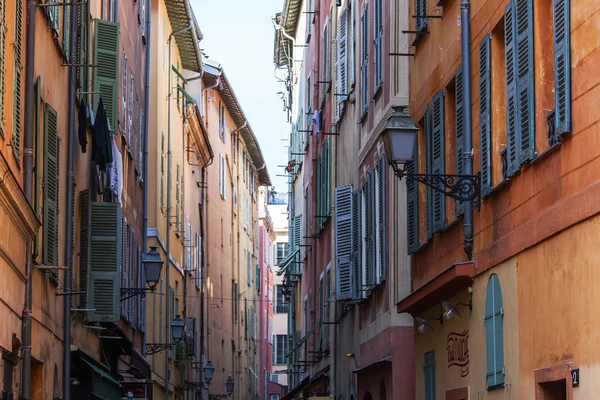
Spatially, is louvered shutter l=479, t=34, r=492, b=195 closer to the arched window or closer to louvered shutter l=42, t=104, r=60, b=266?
the arched window

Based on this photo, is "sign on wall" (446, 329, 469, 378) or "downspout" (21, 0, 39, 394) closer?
"downspout" (21, 0, 39, 394)

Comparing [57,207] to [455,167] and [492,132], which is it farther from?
[492,132]

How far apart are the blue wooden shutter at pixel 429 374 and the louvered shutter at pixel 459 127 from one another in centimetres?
277

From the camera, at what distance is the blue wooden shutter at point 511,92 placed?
11125 millimetres

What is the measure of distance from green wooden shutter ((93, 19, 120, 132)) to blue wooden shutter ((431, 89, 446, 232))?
6.02 m

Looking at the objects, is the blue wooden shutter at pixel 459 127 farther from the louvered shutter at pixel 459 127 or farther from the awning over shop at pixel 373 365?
the awning over shop at pixel 373 365

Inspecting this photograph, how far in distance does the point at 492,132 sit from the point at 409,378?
611 centimetres

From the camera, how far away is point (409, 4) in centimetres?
1697

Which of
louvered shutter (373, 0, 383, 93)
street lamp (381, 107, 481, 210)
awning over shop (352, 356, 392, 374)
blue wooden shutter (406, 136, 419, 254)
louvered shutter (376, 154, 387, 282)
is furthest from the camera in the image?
louvered shutter (373, 0, 383, 93)

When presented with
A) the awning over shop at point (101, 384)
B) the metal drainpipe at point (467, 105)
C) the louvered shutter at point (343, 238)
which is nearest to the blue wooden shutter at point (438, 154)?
the metal drainpipe at point (467, 105)

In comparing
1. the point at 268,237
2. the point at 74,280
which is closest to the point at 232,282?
the point at 268,237

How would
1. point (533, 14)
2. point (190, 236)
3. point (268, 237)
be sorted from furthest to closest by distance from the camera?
point (268, 237) < point (190, 236) < point (533, 14)

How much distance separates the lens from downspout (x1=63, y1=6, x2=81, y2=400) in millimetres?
16219

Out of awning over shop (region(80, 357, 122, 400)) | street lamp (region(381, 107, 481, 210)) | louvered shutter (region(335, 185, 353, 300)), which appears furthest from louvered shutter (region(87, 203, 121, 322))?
street lamp (region(381, 107, 481, 210))
